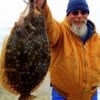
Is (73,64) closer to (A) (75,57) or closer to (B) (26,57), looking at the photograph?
(A) (75,57)

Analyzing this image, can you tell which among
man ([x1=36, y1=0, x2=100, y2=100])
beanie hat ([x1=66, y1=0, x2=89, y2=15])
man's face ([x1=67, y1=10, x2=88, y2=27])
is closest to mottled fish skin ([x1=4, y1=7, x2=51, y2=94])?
man ([x1=36, y1=0, x2=100, y2=100])

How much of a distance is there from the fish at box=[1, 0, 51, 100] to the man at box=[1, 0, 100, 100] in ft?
5.40

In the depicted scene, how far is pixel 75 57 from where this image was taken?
6418 millimetres

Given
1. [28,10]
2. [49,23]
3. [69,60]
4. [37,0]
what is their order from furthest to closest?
[69,60] → [49,23] → [37,0] → [28,10]

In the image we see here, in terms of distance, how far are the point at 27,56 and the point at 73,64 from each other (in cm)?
196

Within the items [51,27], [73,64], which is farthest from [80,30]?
[51,27]

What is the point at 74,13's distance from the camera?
21.4 ft

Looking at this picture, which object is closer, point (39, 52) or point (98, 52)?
point (39, 52)

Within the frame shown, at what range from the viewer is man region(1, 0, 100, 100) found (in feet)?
21.0

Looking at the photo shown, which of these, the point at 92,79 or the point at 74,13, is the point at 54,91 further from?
the point at 74,13

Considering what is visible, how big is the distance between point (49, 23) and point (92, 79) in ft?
4.31

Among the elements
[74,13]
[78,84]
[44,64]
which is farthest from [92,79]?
[44,64]

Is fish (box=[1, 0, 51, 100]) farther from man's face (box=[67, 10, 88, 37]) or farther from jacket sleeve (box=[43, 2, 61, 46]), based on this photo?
man's face (box=[67, 10, 88, 37])

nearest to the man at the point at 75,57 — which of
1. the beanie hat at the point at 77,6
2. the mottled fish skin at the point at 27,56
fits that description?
the beanie hat at the point at 77,6
